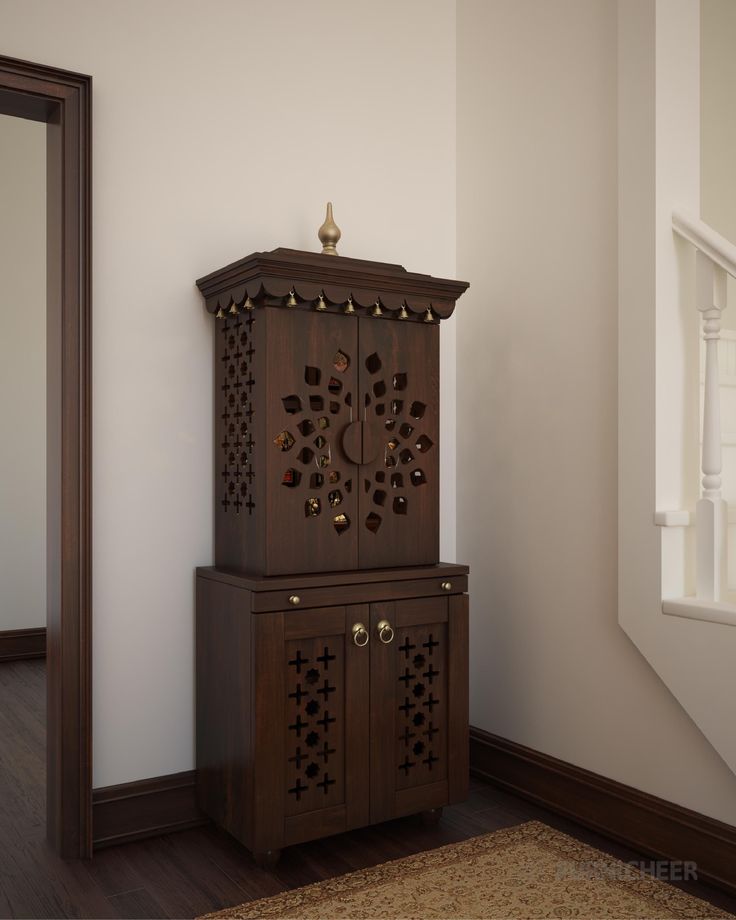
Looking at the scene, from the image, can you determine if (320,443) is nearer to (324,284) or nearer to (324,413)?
(324,413)

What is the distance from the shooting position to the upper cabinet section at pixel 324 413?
240 centimetres

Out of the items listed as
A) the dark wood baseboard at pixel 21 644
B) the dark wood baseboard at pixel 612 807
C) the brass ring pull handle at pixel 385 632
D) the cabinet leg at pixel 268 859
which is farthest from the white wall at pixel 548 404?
the dark wood baseboard at pixel 21 644

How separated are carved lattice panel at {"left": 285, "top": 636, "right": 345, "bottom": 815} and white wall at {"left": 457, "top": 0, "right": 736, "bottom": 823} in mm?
783

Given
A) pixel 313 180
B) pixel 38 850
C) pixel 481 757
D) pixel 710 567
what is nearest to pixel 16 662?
pixel 38 850

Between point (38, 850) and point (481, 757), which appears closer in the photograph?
point (38, 850)

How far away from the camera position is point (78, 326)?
2.46m

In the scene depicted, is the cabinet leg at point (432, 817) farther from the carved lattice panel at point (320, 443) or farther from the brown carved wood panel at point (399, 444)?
the carved lattice panel at point (320, 443)

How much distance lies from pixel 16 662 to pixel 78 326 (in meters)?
3.05

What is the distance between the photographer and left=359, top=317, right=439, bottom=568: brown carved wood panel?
257 cm

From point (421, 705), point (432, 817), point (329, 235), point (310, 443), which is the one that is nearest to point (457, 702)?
point (421, 705)

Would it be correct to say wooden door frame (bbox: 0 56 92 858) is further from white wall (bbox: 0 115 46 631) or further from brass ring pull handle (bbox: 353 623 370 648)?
white wall (bbox: 0 115 46 631)

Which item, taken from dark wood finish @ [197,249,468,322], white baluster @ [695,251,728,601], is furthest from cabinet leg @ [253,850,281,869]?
dark wood finish @ [197,249,468,322]

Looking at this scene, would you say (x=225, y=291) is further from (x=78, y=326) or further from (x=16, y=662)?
(x=16, y=662)

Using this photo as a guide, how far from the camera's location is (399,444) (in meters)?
2.65
